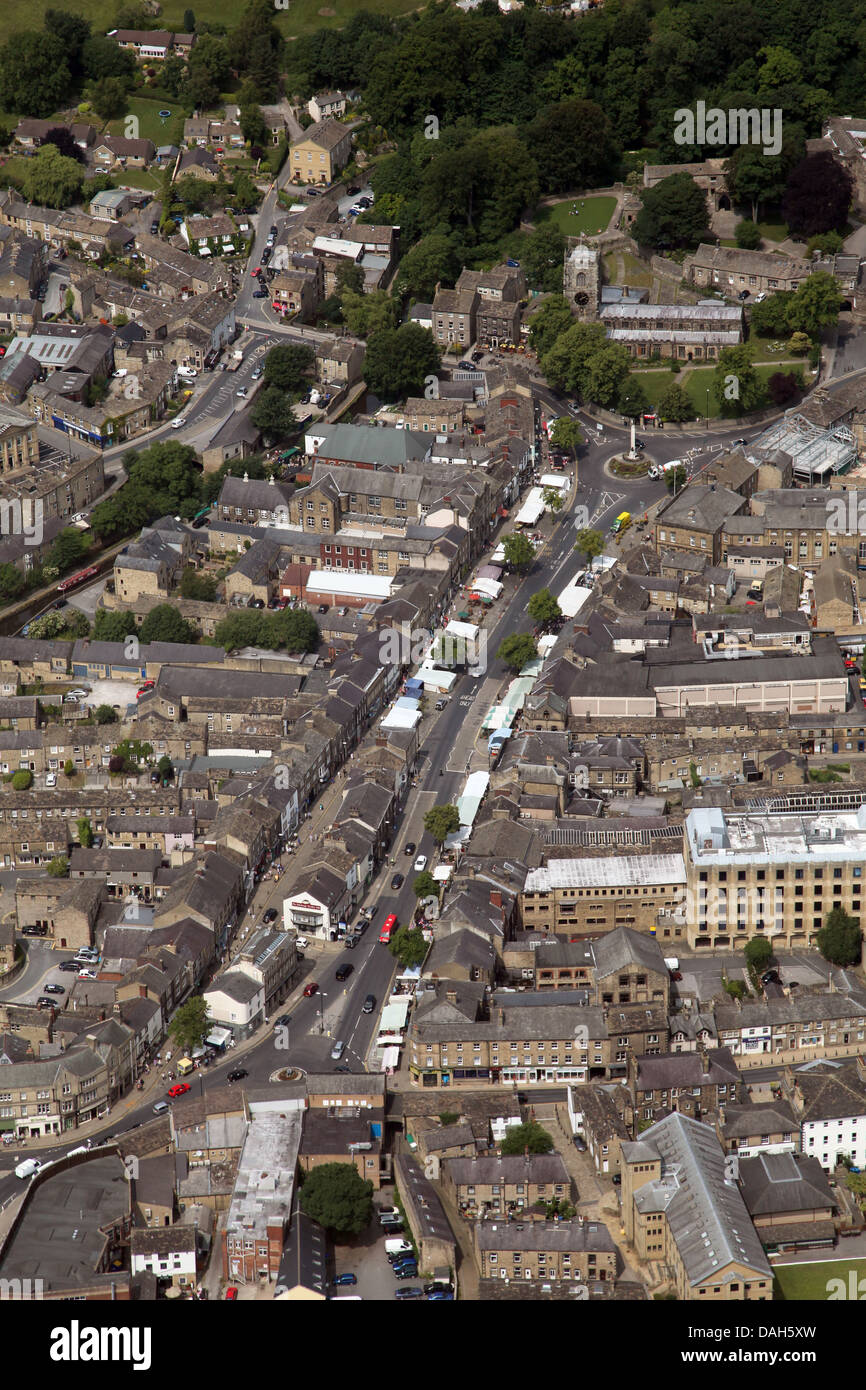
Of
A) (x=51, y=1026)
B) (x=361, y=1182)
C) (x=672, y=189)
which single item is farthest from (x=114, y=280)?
(x=361, y=1182)

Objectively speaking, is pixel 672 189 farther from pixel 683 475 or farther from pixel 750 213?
pixel 683 475

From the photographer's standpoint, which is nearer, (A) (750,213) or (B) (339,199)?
(A) (750,213)

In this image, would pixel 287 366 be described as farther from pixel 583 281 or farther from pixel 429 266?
pixel 583 281

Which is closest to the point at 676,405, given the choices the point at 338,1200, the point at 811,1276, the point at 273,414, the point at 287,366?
the point at 273,414

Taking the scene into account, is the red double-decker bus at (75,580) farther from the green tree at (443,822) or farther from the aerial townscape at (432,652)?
the green tree at (443,822)

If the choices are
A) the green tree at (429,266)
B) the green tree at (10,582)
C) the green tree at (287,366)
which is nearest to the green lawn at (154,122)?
the green tree at (429,266)

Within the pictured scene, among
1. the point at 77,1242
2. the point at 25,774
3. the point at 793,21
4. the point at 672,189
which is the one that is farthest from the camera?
the point at 793,21
